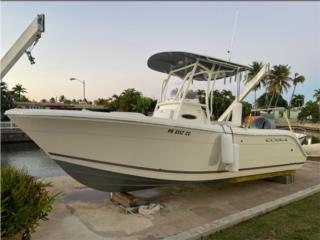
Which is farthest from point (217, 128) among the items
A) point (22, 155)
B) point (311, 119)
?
point (311, 119)

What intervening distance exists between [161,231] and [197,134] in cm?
177

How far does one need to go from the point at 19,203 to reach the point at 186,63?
421cm

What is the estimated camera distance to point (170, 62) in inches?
253

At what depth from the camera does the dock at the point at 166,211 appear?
4102mm

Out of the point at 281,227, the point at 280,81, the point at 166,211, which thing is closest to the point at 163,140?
the point at 166,211

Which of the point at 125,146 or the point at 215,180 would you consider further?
the point at 215,180

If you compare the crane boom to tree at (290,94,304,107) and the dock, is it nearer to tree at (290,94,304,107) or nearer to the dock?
the dock

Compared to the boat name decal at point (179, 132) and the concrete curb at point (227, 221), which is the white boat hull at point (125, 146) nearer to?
the boat name decal at point (179, 132)

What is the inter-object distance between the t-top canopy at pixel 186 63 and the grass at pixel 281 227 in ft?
9.51

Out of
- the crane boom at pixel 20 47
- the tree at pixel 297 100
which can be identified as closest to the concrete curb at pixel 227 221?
the crane boom at pixel 20 47

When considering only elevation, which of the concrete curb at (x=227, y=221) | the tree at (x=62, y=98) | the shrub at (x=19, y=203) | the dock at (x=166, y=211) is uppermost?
the tree at (x=62, y=98)

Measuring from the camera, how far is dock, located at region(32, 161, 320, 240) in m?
4.10

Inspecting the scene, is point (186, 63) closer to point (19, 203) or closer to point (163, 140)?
point (163, 140)

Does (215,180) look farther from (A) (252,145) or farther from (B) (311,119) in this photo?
(B) (311,119)
